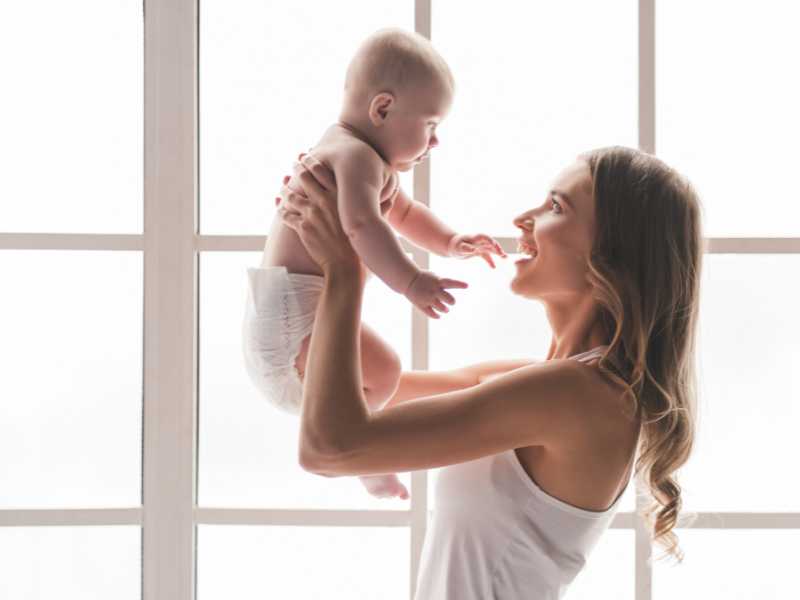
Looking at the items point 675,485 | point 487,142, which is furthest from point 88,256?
point 675,485

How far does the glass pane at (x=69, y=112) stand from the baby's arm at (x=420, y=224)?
591 mm

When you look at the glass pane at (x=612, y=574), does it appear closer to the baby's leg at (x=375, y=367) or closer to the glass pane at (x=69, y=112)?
the baby's leg at (x=375, y=367)

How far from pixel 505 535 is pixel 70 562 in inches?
39.4

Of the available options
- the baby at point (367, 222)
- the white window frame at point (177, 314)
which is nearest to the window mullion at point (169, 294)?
the white window frame at point (177, 314)

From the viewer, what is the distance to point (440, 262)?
1660mm

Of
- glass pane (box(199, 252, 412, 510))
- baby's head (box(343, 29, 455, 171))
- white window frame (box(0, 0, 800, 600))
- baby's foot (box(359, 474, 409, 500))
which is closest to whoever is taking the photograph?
baby's head (box(343, 29, 455, 171))

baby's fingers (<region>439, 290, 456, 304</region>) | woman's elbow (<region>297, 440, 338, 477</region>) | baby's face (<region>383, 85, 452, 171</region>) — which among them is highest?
baby's face (<region>383, 85, 452, 171</region>)

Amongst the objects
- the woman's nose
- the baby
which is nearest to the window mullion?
the baby

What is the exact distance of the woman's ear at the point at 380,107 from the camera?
1264 mm

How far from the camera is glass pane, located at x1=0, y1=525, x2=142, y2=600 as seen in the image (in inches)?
66.9

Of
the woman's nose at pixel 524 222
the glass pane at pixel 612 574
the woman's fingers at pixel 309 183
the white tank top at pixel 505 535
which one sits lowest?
the glass pane at pixel 612 574

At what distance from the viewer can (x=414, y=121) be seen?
127cm

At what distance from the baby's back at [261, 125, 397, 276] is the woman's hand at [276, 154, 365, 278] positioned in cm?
2

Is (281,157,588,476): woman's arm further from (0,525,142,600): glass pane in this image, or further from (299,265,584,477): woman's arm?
(0,525,142,600): glass pane
